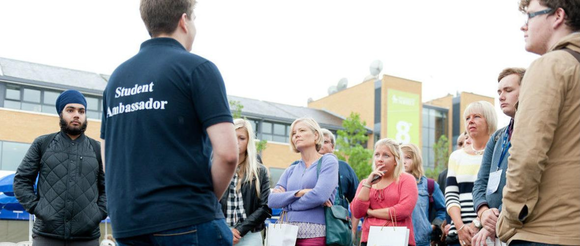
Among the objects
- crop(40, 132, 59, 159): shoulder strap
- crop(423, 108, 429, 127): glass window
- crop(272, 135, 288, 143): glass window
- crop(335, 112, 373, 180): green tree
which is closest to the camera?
crop(40, 132, 59, 159): shoulder strap

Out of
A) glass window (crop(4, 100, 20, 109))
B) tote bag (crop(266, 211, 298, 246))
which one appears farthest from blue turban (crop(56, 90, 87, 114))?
glass window (crop(4, 100, 20, 109))

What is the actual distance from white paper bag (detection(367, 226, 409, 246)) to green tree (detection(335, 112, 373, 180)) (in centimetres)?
3602

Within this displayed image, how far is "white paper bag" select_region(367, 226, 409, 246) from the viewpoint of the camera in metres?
5.07

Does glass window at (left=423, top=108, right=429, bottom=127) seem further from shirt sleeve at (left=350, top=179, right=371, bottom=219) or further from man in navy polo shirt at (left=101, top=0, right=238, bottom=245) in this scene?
man in navy polo shirt at (left=101, top=0, right=238, bottom=245)

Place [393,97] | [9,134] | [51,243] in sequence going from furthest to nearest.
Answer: [393,97], [9,134], [51,243]

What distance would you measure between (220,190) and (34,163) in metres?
3.39

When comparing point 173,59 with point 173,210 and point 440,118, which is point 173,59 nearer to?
point 173,210

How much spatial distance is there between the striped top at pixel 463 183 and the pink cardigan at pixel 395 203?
503 mm

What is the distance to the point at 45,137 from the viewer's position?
17.9 ft

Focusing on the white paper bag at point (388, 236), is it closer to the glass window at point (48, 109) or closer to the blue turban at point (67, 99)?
the blue turban at point (67, 99)

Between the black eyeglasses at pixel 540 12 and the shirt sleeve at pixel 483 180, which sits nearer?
the black eyeglasses at pixel 540 12

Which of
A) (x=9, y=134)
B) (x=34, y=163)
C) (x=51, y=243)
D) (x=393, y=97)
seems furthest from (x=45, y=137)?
(x=393, y=97)

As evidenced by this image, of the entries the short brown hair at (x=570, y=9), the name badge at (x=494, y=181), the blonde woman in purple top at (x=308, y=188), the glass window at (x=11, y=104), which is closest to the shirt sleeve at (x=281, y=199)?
the blonde woman in purple top at (x=308, y=188)

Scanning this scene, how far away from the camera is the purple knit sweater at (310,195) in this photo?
5312 millimetres
